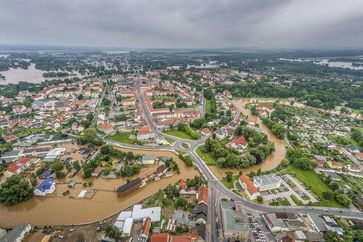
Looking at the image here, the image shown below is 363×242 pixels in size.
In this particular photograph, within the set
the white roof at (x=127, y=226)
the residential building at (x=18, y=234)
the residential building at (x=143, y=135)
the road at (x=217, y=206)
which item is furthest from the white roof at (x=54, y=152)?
the road at (x=217, y=206)

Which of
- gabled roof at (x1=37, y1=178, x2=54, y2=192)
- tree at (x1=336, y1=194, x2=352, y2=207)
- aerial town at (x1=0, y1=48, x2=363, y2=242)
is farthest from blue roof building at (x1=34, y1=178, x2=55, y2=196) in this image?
tree at (x1=336, y1=194, x2=352, y2=207)

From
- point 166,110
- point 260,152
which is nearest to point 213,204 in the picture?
point 260,152

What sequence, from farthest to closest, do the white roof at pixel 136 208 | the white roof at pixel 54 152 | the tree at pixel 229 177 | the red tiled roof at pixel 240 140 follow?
the red tiled roof at pixel 240 140 → the white roof at pixel 54 152 → the tree at pixel 229 177 → the white roof at pixel 136 208

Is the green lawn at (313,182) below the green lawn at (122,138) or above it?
below

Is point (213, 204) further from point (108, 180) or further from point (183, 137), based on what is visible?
point (183, 137)

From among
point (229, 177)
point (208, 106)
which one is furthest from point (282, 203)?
point (208, 106)

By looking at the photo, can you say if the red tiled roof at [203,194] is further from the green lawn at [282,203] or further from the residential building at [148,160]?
the residential building at [148,160]

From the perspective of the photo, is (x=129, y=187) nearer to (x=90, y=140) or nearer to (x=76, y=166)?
(x=76, y=166)
